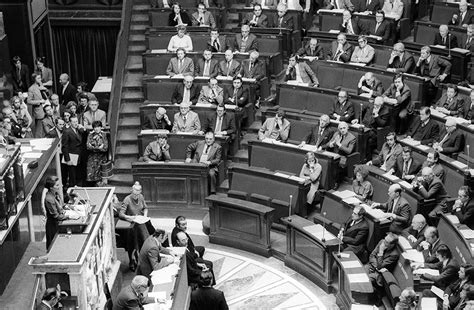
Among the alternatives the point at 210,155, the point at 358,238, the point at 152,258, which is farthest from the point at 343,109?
the point at 152,258

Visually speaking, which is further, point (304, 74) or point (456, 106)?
point (304, 74)

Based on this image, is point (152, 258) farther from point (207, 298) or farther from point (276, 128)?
point (276, 128)

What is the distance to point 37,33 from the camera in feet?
59.3

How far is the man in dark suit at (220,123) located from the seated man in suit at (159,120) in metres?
0.62

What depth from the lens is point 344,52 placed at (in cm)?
1569

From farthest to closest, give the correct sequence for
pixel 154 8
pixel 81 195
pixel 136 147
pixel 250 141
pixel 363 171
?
pixel 154 8, pixel 136 147, pixel 250 141, pixel 363 171, pixel 81 195

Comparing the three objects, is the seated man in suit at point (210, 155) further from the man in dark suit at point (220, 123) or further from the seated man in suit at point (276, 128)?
the seated man in suit at point (276, 128)

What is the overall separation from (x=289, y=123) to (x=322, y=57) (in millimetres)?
1971

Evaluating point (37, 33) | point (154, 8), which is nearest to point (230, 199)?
point (154, 8)

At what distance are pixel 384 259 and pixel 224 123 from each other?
4385 millimetres

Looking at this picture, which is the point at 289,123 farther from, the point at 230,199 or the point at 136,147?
the point at 136,147

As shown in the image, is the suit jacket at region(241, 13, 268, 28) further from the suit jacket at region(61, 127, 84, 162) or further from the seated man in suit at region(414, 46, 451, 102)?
the suit jacket at region(61, 127, 84, 162)

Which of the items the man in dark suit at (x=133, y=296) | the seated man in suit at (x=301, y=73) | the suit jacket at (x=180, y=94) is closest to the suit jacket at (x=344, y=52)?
the seated man in suit at (x=301, y=73)

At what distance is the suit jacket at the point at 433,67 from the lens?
14969mm
